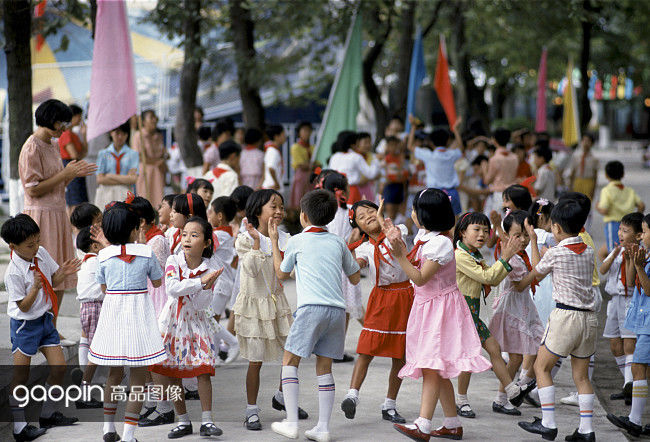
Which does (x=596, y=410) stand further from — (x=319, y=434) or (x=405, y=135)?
(x=405, y=135)

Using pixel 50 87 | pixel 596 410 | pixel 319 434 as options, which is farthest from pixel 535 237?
pixel 50 87

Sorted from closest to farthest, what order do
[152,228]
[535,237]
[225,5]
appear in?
[535,237]
[152,228]
[225,5]

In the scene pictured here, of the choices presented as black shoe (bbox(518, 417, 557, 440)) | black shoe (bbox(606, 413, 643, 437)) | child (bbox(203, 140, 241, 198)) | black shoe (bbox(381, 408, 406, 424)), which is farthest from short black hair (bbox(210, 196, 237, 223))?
black shoe (bbox(606, 413, 643, 437))

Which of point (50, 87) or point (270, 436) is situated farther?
point (50, 87)

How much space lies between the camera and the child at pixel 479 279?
5.64 metres

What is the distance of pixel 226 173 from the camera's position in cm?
955

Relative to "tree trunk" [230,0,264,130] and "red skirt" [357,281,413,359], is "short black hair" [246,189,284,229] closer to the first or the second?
"red skirt" [357,281,413,359]

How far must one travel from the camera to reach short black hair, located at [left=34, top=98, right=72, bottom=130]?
6.91 meters

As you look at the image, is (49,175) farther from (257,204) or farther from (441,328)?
(441,328)

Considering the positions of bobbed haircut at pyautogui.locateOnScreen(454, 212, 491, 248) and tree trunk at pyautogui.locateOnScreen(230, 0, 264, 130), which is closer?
bobbed haircut at pyautogui.locateOnScreen(454, 212, 491, 248)

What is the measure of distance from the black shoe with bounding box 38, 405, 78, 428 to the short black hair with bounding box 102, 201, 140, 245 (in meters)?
1.33

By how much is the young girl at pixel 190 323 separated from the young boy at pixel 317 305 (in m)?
0.45

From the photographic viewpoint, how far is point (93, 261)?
616cm

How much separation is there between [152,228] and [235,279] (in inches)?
54.3
